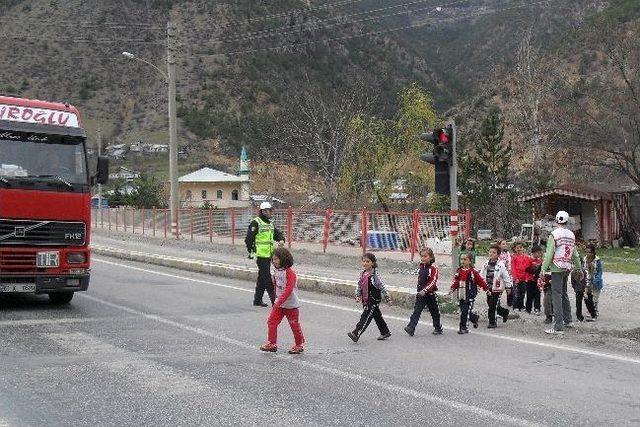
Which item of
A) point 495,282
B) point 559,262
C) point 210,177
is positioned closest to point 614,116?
point 495,282

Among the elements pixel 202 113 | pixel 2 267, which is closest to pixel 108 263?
pixel 2 267


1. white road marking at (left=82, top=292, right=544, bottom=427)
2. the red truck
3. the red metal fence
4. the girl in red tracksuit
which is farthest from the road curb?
the red truck

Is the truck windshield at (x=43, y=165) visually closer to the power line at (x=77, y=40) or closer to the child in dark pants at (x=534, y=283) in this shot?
the child in dark pants at (x=534, y=283)

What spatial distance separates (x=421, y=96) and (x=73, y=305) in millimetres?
35380

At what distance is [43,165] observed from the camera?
12023 millimetres

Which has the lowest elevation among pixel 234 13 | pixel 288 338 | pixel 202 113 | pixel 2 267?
pixel 288 338

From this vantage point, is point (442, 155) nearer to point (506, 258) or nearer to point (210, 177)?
point (506, 258)

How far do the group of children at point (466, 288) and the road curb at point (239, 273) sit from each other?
65.2 inches

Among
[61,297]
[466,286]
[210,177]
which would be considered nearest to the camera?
[466,286]

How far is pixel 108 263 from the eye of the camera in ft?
76.3

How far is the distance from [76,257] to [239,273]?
284 inches

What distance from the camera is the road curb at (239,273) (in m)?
14.3

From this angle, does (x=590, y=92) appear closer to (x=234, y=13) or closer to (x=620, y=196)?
(x=620, y=196)

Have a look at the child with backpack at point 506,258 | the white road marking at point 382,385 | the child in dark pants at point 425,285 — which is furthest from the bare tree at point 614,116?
the white road marking at point 382,385
